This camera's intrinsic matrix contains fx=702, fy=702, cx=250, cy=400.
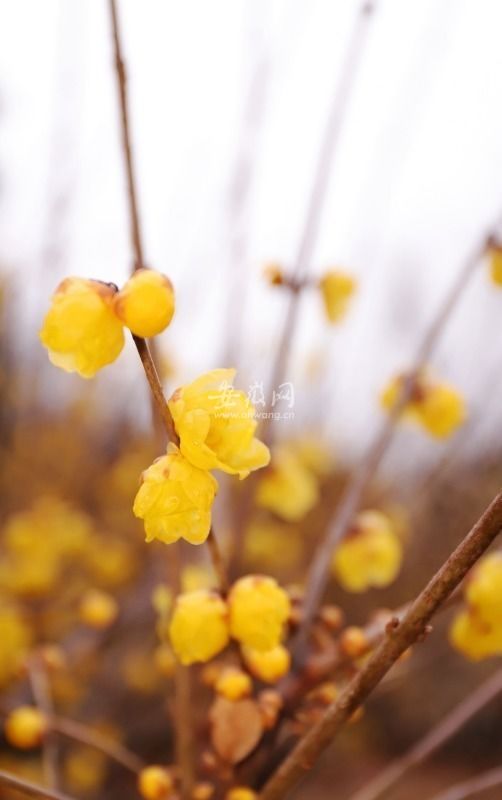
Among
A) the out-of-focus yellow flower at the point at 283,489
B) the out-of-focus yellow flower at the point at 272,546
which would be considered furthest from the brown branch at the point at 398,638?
the out-of-focus yellow flower at the point at 272,546

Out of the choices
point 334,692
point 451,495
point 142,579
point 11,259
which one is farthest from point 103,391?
point 334,692

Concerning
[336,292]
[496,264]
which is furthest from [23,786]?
[496,264]

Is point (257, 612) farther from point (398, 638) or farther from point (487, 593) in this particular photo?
point (487, 593)

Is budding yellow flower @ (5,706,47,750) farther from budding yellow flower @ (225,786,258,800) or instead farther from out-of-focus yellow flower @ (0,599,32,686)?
out-of-focus yellow flower @ (0,599,32,686)

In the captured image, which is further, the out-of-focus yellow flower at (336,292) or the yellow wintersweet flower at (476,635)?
the out-of-focus yellow flower at (336,292)

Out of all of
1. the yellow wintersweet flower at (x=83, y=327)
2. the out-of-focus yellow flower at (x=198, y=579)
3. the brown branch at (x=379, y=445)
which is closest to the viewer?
the yellow wintersweet flower at (x=83, y=327)

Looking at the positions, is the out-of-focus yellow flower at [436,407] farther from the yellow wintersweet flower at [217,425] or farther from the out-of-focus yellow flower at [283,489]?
the yellow wintersweet flower at [217,425]
